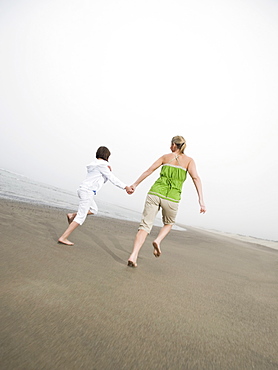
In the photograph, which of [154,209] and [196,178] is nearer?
[154,209]

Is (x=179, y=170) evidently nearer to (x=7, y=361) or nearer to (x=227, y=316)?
(x=227, y=316)

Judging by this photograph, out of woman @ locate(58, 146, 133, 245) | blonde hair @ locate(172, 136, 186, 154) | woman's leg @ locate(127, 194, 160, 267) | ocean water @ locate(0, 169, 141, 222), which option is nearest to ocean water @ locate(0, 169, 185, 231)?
ocean water @ locate(0, 169, 141, 222)

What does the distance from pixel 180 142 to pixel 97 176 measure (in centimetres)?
164

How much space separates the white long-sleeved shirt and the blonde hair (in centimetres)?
127

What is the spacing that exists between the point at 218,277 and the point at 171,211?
1436 millimetres

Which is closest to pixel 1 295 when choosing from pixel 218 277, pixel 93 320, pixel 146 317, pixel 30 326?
pixel 30 326

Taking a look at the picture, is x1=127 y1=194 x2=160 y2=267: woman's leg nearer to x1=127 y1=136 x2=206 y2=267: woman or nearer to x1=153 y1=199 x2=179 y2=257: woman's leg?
x1=127 y1=136 x2=206 y2=267: woman

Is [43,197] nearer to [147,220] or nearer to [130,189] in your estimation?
[130,189]

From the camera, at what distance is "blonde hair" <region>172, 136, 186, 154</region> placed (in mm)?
4062

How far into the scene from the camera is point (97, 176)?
182 inches

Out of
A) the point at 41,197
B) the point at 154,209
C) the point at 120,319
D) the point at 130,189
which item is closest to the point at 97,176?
the point at 130,189

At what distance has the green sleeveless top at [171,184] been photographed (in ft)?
13.1

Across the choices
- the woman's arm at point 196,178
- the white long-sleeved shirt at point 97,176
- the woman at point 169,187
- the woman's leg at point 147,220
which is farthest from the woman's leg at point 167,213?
the white long-sleeved shirt at point 97,176

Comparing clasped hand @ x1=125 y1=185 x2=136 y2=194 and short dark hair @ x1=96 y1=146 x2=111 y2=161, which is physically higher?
short dark hair @ x1=96 y1=146 x2=111 y2=161
